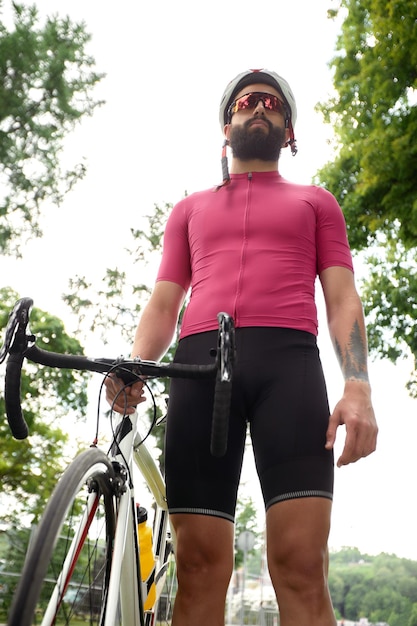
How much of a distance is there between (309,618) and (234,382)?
695 mm

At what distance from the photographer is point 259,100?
8.89 ft

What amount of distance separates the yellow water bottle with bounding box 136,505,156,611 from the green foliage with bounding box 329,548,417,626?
307 inches

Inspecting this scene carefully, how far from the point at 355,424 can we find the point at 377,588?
1242 centimetres

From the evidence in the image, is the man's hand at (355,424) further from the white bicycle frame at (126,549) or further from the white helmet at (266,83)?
the white helmet at (266,83)

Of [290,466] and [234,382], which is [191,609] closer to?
[290,466]

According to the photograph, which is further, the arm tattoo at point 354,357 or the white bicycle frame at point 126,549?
the arm tattoo at point 354,357

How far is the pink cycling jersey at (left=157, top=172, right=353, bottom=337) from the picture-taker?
2363 millimetres

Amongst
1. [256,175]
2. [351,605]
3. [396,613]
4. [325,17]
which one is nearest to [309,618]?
[256,175]

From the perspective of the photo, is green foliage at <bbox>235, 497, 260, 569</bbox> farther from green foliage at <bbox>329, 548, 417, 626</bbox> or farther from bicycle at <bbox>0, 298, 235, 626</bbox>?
bicycle at <bbox>0, 298, 235, 626</bbox>

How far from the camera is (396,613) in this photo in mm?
11477

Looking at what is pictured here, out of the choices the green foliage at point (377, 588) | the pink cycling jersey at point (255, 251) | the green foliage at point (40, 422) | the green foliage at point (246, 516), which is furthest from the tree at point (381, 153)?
the green foliage at point (246, 516)

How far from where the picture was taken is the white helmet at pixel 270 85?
2748mm

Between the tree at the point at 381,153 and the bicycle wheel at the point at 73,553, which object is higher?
the tree at the point at 381,153

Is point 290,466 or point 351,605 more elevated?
point 351,605
